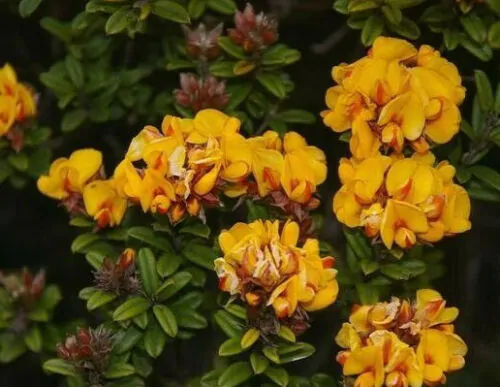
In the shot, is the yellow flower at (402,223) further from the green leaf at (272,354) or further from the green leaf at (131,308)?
the green leaf at (131,308)

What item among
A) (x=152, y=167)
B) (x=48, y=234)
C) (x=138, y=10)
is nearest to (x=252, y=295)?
(x=152, y=167)

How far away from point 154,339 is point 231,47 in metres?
0.55

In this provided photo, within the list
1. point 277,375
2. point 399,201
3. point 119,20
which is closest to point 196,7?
point 119,20

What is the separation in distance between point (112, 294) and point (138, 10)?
518mm

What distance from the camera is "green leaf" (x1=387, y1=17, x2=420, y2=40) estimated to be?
6.57ft

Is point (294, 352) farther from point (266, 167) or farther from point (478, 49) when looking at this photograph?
point (478, 49)

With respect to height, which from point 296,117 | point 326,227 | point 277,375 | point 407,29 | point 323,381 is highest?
point 407,29

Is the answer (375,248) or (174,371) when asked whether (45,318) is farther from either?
(375,248)

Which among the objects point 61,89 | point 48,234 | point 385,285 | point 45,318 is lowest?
point 48,234

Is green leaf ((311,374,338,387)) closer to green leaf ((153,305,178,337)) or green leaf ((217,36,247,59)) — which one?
green leaf ((153,305,178,337))

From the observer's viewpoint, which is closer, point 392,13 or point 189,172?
point 189,172

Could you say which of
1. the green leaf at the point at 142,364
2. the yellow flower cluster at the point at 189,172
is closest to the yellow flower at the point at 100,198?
the yellow flower cluster at the point at 189,172

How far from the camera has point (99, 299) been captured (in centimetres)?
184

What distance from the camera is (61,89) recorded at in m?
2.21
